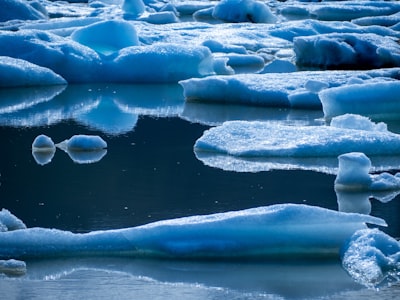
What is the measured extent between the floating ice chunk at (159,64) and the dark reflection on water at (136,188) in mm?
2831

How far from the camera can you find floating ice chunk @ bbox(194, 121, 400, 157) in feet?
17.7

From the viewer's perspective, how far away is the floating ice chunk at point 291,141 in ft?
17.7

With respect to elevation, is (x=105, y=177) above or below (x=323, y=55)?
below

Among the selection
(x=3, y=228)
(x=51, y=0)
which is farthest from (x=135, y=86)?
(x=51, y=0)

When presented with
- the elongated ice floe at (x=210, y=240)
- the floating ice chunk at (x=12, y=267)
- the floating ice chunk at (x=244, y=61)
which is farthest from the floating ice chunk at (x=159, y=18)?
the floating ice chunk at (x=12, y=267)

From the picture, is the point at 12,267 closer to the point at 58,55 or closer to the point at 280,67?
the point at 58,55

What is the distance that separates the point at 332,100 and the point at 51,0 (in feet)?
45.6

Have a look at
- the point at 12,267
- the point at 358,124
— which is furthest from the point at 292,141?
the point at 12,267

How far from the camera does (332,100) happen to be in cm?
657

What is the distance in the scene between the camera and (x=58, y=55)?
866 centimetres

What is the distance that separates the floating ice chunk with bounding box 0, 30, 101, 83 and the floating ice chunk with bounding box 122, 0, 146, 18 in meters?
5.64

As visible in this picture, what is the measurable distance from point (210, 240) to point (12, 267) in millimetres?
734

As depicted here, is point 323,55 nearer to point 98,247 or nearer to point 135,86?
point 135,86

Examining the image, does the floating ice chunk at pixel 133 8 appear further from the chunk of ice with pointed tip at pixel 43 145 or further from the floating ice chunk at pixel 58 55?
the chunk of ice with pointed tip at pixel 43 145
